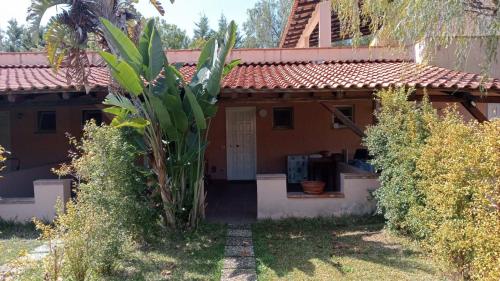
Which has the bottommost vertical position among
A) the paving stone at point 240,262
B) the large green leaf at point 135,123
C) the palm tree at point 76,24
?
the paving stone at point 240,262

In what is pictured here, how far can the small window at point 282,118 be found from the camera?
41.2ft

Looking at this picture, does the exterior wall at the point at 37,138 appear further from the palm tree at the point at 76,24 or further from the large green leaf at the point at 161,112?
the large green leaf at the point at 161,112

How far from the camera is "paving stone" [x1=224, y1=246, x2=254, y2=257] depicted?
6.03 m

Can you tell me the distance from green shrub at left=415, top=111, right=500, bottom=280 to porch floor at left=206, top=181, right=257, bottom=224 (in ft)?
13.3

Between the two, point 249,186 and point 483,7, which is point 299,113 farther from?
point 483,7

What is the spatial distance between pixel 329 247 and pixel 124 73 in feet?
14.4

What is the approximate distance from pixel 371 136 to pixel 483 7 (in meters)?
2.81

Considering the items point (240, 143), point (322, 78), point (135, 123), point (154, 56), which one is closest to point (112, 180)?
point (135, 123)

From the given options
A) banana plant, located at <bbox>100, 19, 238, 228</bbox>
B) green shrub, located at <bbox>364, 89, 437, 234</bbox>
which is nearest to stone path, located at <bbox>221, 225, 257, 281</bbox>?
banana plant, located at <bbox>100, 19, 238, 228</bbox>

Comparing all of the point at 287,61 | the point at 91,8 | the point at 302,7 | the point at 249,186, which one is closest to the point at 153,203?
the point at 91,8

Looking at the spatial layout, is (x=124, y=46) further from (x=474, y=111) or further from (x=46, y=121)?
(x=46, y=121)

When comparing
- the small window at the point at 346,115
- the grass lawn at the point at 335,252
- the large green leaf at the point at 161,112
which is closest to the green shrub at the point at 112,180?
the large green leaf at the point at 161,112

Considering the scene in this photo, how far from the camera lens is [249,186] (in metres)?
12.1

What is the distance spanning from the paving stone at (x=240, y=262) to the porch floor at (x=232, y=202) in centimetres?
221
